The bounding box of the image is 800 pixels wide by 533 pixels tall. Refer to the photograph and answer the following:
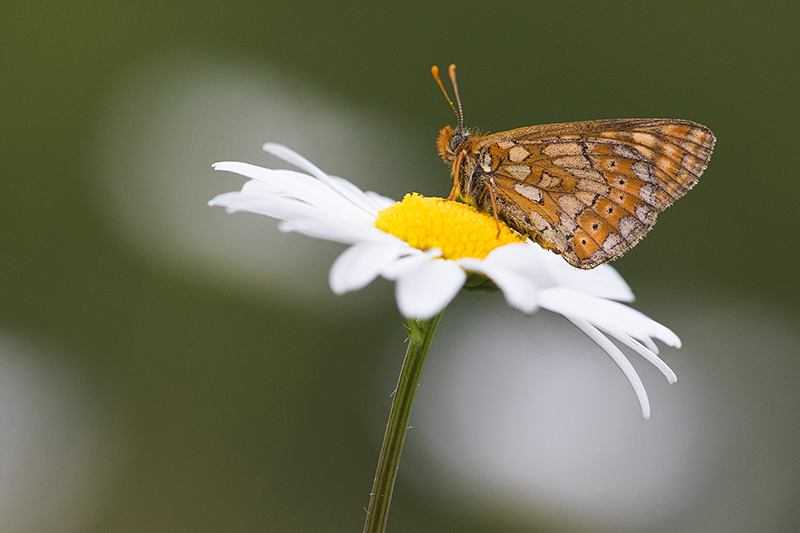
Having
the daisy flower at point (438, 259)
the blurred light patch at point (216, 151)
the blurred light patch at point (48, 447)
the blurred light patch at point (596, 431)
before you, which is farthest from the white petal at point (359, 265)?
the blurred light patch at point (216, 151)

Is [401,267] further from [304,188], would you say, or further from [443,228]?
[304,188]

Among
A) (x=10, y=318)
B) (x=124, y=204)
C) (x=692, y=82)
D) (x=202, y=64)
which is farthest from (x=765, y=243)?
(x=10, y=318)

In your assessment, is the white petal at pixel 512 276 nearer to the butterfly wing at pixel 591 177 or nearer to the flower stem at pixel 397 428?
the flower stem at pixel 397 428

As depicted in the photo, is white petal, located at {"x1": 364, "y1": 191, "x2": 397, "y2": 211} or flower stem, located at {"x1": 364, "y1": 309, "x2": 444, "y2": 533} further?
white petal, located at {"x1": 364, "y1": 191, "x2": 397, "y2": 211}

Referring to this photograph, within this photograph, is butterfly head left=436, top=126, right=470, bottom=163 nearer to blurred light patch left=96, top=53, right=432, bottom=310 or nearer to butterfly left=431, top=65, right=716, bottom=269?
butterfly left=431, top=65, right=716, bottom=269

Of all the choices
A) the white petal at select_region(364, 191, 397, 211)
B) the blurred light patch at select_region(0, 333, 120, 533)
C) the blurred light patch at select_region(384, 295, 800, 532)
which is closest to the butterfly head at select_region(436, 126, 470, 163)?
the white petal at select_region(364, 191, 397, 211)

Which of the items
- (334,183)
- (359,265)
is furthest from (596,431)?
(359,265)

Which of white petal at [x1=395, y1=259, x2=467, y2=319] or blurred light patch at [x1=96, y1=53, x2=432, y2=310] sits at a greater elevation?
blurred light patch at [x1=96, y1=53, x2=432, y2=310]
